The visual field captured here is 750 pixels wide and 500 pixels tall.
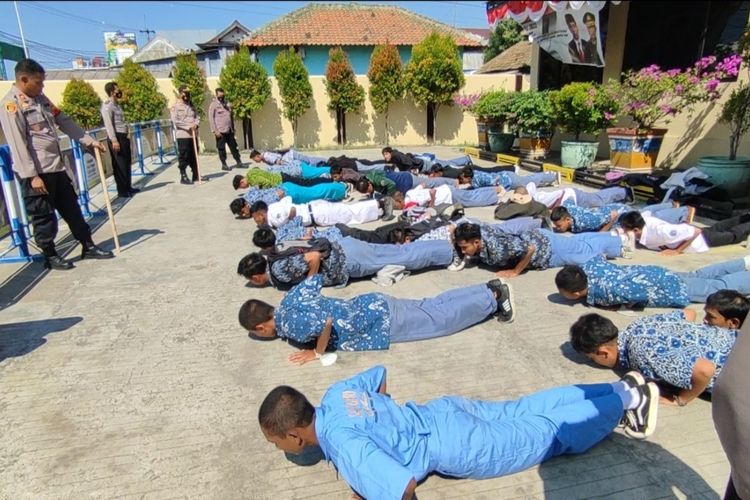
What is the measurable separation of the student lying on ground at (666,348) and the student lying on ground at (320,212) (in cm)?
375

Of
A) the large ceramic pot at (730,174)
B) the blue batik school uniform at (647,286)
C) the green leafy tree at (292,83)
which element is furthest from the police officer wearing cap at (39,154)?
the green leafy tree at (292,83)

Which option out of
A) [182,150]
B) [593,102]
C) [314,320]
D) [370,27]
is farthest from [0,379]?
[370,27]

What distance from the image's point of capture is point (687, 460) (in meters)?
2.24

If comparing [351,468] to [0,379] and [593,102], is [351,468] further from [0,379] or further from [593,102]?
[593,102]

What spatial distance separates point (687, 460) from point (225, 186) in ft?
28.4

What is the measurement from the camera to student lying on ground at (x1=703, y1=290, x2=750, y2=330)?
2961 mm

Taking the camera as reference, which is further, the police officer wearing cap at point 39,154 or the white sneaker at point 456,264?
the white sneaker at point 456,264

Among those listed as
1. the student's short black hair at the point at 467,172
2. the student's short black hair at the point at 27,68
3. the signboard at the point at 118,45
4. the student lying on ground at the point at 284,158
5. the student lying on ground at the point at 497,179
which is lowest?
the student lying on ground at the point at 497,179

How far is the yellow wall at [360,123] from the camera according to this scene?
15.2m

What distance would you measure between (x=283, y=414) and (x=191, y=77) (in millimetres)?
13962

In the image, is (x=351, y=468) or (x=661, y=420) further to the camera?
(x=661, y=420)

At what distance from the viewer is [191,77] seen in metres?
13.9

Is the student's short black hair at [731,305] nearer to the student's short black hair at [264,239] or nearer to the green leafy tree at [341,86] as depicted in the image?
the student's short black hair at [264,239]

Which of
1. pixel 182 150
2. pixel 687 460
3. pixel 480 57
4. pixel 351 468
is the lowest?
pixel 687 460
